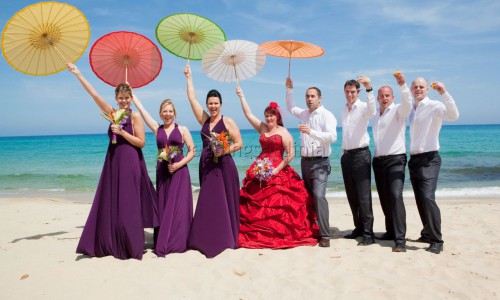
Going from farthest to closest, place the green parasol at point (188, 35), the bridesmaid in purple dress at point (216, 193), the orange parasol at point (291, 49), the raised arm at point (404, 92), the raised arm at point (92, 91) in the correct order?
the orange parasol at point (291, 49) → the green parasol at point (188, 35) → the bridesmaid in purple dress at point (216, 193) → the raised arm at point (92, 91) → the raised arm at point (404, 92)

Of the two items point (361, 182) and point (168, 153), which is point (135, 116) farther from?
point (361, 182)

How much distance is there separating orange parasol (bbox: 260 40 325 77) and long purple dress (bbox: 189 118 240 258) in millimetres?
1774

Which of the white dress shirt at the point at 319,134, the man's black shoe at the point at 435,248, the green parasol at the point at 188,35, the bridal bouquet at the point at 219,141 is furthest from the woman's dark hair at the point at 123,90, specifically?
the man's black shoe at the point at 435,248

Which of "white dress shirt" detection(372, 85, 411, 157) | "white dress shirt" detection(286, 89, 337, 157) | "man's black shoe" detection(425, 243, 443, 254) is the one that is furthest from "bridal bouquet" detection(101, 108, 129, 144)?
"man's black shoe" detection(425, 243, 443, 254)

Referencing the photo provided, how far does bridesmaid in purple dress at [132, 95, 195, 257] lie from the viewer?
5.23 meters

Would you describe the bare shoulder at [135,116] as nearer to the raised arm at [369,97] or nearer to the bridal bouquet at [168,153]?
the bridal bouquet at [168,153]

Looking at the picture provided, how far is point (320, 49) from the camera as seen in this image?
6.32 m

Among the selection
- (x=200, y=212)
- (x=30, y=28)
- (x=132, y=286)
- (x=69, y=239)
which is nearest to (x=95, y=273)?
(x=132, y=286)

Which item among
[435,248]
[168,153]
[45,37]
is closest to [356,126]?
[435,248]

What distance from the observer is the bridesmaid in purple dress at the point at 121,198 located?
16.3 feet

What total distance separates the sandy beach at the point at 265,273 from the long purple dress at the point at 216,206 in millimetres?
197

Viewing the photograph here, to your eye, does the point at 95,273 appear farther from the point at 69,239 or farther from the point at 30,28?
the point at 30,28

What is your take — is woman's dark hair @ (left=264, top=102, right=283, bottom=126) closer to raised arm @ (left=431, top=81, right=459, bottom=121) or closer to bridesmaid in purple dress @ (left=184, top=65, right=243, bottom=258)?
bridesmaid in purple dress @ (left=184, top=65, right=243, bottom=258)

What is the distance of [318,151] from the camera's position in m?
5.66
